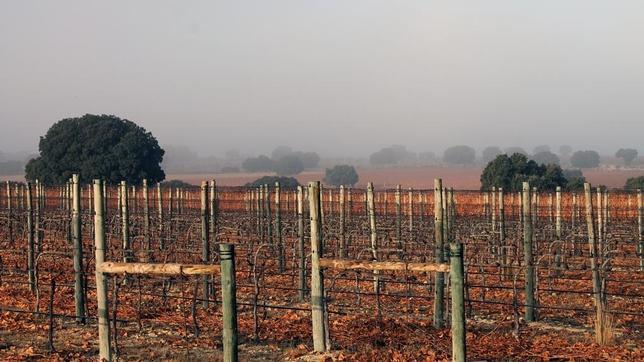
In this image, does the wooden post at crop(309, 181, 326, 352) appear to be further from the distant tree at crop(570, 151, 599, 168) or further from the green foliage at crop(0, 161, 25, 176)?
the green foliage at crop(0, 161, 25, 176)

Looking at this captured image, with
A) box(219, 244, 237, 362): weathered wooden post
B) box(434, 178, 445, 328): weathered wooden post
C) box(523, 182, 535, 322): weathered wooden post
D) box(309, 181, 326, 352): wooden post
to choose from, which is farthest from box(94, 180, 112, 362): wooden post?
box(523, 182, 535, 322): weathered wooden post

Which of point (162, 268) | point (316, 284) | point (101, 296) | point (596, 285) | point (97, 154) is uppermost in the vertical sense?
point (97, 154)

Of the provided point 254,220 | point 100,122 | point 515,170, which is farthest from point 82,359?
point 100,122

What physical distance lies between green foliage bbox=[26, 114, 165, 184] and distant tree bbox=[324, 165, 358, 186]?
68.8m

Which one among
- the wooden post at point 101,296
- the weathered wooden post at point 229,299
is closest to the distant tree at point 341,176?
the wooden post at point 101,296

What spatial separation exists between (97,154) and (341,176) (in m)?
72.9

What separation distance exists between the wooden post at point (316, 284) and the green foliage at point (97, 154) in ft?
149

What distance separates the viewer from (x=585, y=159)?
184 m

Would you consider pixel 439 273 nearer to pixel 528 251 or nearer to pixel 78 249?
pixel 528 251

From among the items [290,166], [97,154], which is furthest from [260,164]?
[97,154]

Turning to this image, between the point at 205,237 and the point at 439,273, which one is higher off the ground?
the point at 205,237

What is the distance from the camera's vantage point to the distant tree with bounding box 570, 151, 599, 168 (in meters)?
184

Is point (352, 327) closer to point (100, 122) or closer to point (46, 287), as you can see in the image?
point (46, 287)

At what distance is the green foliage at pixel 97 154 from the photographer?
55781 mm
